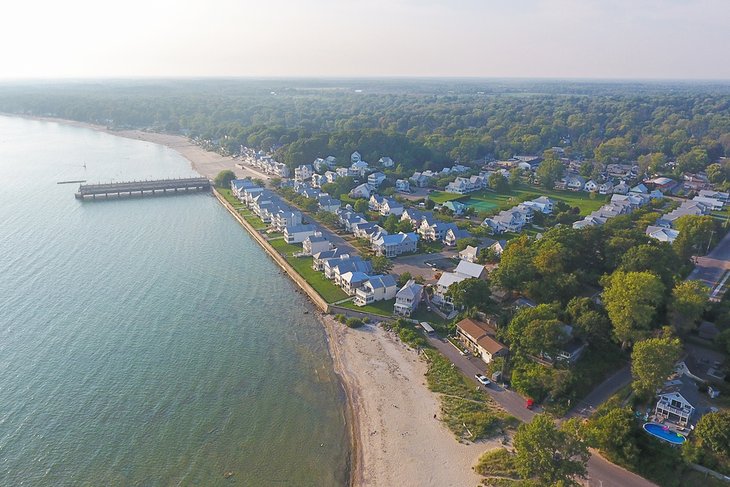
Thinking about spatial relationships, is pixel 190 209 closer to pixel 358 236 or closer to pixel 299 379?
pixel 358 236

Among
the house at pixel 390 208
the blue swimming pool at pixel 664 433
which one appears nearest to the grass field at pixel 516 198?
the house at pixel 390 208

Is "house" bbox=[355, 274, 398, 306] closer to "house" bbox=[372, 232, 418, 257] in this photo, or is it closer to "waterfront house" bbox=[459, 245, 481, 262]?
"house" bbox=[372, 232, 418, 257]

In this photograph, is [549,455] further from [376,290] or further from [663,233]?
[663,233]

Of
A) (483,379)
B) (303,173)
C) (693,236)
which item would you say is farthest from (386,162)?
(483,379)

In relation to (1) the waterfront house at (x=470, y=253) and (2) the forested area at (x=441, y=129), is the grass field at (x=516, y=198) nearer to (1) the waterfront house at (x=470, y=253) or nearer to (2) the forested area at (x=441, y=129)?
(2) the forested area at (x=441, y=129)

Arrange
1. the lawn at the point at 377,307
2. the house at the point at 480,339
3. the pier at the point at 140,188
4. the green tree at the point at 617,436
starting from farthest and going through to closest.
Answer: the pier at the point at 140,188
the lawn at the point at 377,307
the house at the point at 480,339
the green tree at the point at 617,436
